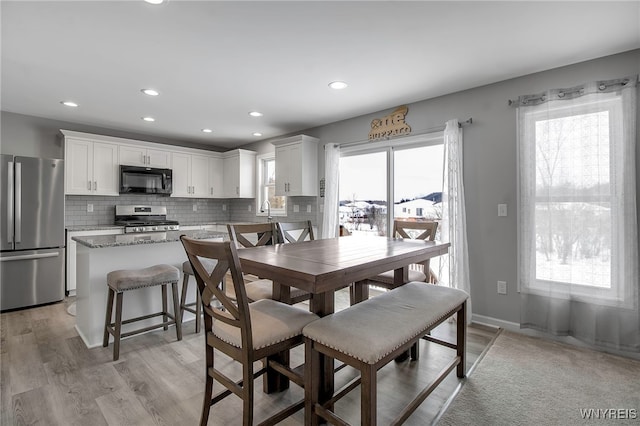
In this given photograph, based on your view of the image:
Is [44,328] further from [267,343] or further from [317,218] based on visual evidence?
[317,218]

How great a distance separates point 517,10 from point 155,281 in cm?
319

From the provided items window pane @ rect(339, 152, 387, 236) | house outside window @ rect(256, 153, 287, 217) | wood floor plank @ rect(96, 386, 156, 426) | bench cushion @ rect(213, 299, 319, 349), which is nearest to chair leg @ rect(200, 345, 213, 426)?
bench cushion @ rect(213, 299, 319, 349)

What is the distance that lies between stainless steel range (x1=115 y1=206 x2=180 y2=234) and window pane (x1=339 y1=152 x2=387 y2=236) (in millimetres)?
2832

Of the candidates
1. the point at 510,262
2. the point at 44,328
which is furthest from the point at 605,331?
the point at 44,328

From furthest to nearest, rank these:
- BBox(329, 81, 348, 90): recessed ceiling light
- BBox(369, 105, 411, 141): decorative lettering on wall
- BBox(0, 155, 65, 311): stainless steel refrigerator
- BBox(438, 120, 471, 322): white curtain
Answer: BBox(369, 105, 411, 141): decorative lettering on wall → BBox(0, 155, 65, 311): stainless steel refrigerator → BBox(438, 120, 471, 322): white curtain → BBox(329, 81, 348, 90): recessed ceiling light

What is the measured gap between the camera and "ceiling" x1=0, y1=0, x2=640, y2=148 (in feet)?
6.33

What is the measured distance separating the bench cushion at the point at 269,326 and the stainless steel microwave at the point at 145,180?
4024 mm

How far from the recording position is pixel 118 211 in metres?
4.90

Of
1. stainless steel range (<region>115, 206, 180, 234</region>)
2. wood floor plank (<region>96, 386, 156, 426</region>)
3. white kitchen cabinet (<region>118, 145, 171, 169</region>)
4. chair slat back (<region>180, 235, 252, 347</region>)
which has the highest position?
white kitchen cabinet (<region>118, 145, 171, 169</region>)

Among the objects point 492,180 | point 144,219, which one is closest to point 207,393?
point 492,180

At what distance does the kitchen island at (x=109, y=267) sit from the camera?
258 centimetres

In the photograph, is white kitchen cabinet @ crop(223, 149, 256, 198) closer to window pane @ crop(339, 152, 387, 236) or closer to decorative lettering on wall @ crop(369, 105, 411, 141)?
window pane @ crop(339, 152, 387, 236)

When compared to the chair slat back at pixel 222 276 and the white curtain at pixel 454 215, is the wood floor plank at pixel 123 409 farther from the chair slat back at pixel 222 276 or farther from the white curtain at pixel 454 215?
the white curtain at pixel 454 215

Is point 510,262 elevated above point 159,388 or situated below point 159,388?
above
